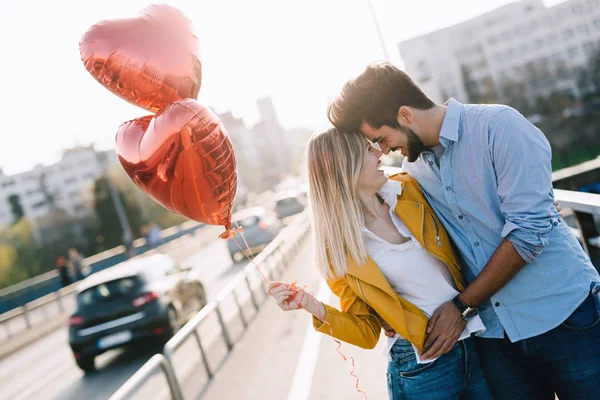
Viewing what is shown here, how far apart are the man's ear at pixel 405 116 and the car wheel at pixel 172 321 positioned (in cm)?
788

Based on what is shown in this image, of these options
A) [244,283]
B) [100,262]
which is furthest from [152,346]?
[100,262]

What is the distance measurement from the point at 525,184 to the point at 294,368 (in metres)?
4.36

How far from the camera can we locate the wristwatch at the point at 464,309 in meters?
2.15

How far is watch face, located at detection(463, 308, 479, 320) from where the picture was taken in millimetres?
2162

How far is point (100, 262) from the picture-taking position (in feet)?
99.7

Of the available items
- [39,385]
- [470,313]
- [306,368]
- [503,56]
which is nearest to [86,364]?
[39,385]

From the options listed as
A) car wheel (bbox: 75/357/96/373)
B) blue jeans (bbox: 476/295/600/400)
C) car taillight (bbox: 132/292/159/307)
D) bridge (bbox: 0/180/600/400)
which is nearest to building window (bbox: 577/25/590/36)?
bridge (bbox: 0/180/600/400)

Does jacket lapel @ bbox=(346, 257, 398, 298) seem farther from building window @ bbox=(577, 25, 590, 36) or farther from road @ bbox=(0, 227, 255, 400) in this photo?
building window @ bbox=(577, 25, 590, 36)

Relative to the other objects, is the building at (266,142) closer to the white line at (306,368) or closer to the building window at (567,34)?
the building window at (567,34)

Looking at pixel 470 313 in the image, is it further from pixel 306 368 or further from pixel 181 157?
pixel 306 368

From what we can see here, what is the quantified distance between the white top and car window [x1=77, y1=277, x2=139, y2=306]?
745 centimetres

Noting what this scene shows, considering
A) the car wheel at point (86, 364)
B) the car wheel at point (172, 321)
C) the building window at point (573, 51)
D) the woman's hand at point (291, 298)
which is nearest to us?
the woman's hand at point (291, 298)

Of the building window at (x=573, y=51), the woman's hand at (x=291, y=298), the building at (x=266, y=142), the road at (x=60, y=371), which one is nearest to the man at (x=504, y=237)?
the woman's hand at (x=291, y=298)

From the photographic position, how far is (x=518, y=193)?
196 centimetres
